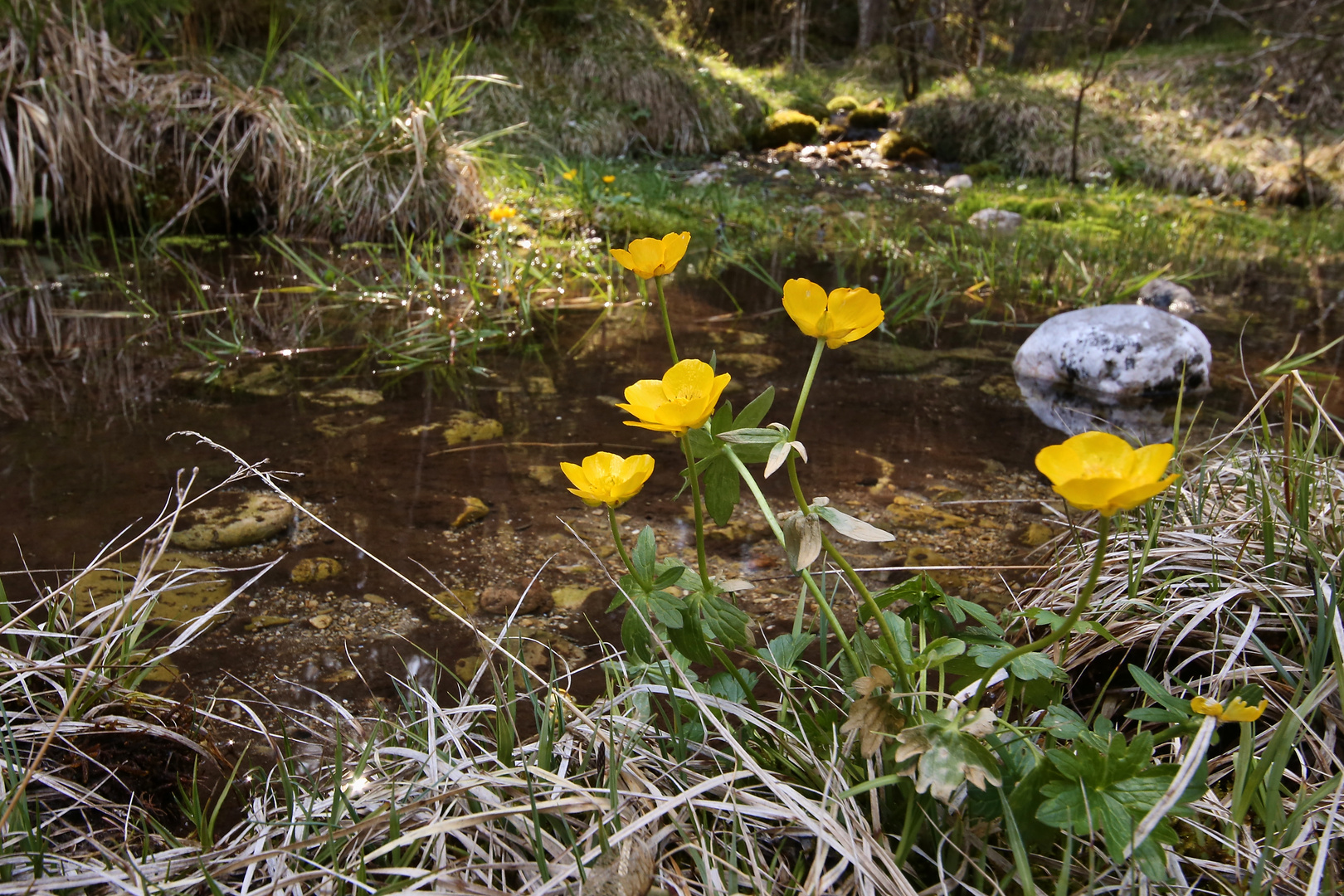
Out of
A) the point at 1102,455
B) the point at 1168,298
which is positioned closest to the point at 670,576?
the point at 1102,455

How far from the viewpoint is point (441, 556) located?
1851mm

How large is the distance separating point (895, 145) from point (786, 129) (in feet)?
4.47

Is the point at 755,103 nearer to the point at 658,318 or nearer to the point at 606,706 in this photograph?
the point at 658,318

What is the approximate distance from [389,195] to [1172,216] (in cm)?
581

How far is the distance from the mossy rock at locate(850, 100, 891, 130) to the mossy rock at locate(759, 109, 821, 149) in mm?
727

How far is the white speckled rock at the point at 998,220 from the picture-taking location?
5.98 meters

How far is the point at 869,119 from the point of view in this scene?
1159cm

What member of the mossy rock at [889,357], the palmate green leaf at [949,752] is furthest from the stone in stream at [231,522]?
the mossy rock at [889,357]

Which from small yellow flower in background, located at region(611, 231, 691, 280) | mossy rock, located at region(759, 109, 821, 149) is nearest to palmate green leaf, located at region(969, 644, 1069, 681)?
small yellow flower in background, located at region(611, 231, 691, 280)

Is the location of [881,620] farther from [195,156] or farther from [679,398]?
[195,156]

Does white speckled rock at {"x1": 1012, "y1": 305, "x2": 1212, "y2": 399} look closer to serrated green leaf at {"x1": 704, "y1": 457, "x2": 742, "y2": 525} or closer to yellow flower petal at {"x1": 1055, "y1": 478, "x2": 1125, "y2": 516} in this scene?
serrated green leaf at {"x1": 704, "y1": 457, "x2": 742, "y2": 525}

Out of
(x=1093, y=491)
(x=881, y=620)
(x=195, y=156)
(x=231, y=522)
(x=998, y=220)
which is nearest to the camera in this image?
(x=1093, y=491)

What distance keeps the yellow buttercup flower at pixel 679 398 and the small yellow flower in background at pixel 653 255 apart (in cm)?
17

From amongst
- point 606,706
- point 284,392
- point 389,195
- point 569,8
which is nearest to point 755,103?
point 569,8
